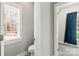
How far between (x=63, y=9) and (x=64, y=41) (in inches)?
18.8

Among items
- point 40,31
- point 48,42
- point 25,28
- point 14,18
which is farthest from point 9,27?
point 48,42

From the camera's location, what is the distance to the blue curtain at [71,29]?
5.32ft

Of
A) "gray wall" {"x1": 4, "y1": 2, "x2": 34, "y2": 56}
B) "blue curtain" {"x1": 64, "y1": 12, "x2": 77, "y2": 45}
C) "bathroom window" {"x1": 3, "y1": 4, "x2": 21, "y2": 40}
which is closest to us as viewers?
"blue curtain" {"x1": 64, "y1": 12, "x2": 77, "y2": 45}

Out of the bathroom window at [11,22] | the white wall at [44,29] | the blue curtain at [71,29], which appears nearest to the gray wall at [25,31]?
the bathroom window at [11,22]

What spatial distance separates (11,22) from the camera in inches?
73.6

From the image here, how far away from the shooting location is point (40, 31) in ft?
5.53

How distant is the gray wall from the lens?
74.6 inches

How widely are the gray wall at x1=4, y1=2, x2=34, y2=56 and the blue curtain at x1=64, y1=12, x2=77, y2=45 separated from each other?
1.86ft

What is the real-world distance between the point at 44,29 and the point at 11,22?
0.57 m

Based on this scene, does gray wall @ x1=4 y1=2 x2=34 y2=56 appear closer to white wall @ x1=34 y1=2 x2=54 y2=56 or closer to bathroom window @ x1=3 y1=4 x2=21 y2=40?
bathroom window @ x1=3 y1=4 x2=21 y2=40

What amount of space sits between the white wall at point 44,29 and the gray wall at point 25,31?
0.23m

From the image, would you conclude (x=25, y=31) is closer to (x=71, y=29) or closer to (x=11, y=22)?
(x=11, y=22)

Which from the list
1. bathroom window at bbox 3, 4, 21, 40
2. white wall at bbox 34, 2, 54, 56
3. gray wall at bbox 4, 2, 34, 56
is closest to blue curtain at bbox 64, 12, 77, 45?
white wall at bbox 34, 2, 54, 56

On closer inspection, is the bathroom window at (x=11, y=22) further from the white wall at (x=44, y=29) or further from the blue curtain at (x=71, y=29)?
the blue curtain at (x=71, y=29)
